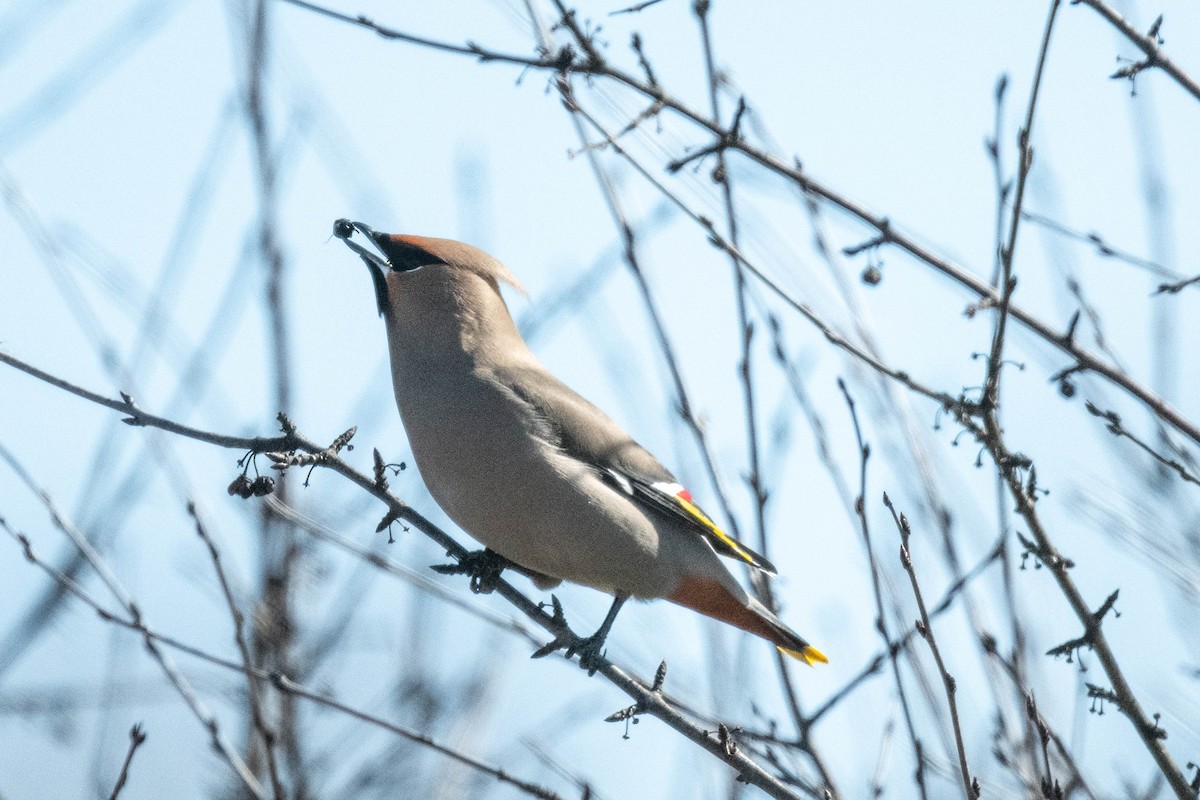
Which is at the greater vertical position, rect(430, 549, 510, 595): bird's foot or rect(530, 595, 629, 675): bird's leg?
rect(430, 549, 510, 595): bird's foot

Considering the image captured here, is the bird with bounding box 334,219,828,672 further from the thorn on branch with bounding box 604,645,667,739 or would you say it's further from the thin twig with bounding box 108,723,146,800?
the thin twig with bounding box 108,723,146,800

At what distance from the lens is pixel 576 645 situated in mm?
3842

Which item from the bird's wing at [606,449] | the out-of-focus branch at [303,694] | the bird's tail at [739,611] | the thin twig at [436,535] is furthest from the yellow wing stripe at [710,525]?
the out-of-focus branch at [303,694]

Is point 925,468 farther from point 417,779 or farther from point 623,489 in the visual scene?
point 417,779

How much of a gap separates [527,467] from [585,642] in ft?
1.70

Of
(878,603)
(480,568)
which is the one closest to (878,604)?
(878,603)

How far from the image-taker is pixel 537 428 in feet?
13.8

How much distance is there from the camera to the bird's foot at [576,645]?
11.8ft

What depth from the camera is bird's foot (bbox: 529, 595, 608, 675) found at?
3602mm

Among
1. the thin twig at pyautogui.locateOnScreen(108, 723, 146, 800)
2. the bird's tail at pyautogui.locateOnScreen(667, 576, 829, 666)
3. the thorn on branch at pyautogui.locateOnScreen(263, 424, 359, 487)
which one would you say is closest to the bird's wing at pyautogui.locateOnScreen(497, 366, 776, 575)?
the bird's tail at pyautogui.locateOnScreen(667, 576, 829, 666)

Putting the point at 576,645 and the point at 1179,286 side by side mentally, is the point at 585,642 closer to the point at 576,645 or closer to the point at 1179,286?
the point at 576,645

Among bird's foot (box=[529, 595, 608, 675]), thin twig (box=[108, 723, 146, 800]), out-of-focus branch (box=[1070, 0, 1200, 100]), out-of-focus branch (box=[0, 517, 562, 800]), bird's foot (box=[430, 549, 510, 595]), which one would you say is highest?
out-of-focus branch (box=[1070, 0, 1200, 100])

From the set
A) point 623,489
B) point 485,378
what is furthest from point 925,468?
point 485,378

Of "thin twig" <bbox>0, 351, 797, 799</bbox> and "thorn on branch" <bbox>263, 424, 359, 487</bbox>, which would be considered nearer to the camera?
"thin twig" <bbox>0, 351, 797, 799</bbox>
